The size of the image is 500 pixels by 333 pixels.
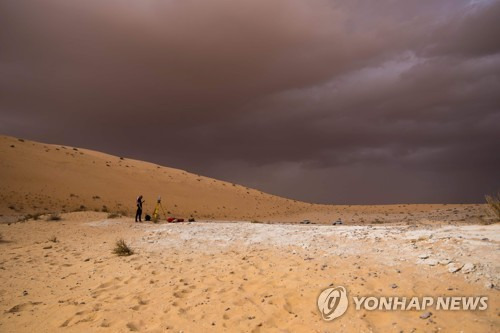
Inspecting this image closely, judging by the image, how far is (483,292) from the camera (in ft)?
16.5

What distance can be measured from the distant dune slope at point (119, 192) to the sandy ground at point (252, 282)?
18.4 meters

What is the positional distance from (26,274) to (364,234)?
9.98 meters

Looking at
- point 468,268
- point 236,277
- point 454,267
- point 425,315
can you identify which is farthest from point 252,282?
point 468,268

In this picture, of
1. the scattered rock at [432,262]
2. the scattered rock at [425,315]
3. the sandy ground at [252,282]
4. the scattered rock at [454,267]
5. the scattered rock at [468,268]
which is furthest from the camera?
the scattered rock at [432,262]

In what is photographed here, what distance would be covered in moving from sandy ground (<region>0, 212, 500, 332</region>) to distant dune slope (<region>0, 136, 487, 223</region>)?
18.4 metres

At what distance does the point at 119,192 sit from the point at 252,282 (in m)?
35.7

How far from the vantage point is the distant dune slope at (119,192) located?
29781 mm

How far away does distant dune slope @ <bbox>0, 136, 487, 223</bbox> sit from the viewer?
29.8m

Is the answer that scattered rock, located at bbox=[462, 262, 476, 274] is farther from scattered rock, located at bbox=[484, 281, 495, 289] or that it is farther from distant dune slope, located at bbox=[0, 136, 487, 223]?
distant dune slope, located at bbox=[0, 136, 487, 223]

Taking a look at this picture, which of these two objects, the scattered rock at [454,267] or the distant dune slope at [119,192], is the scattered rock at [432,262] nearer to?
the scattered rock at [454,267]

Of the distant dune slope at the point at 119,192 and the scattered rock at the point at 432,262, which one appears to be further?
the distant dune slope at the point at 119,192

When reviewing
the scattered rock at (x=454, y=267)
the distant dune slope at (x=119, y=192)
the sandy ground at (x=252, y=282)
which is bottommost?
the sandy ground at (x=252, y=282)

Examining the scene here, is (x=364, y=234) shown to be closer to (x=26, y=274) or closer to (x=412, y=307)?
(x=412, y=307)

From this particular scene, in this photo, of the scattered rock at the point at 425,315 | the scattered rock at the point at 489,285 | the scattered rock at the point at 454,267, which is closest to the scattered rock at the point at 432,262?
the scattered rock at the point at 454,267
